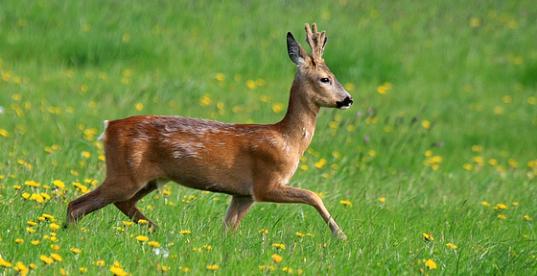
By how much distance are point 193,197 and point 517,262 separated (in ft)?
7.77

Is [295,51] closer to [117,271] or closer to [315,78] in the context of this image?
[315,78]

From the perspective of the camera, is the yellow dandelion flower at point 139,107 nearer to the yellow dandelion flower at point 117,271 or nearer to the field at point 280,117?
the field at point 280,117

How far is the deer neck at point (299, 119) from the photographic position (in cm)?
673

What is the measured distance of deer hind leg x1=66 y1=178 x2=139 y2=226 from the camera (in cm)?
626

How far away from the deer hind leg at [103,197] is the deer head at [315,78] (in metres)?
1.29

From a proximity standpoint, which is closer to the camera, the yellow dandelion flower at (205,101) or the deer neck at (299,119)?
the deer neck at (299,119)

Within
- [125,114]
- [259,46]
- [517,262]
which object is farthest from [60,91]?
[517,262]

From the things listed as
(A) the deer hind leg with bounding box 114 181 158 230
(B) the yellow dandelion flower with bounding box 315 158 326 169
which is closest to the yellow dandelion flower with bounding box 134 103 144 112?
(B) the yellow dandelion flower with bounding box 315 158 326 169

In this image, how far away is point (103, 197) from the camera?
6.28 meters

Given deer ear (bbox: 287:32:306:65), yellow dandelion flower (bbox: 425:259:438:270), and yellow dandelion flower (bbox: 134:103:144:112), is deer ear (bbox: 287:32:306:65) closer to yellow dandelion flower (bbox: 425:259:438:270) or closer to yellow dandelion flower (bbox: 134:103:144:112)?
yellow dandelion flower (bbox: 425:259:438:270)

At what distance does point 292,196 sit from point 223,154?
481mm

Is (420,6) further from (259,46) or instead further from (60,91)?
(60,91)

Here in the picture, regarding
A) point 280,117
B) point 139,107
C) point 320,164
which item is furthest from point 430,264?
point 280,117

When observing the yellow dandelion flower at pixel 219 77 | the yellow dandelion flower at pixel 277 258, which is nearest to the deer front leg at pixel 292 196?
the yellow dandelion flower at pixel 277 258
